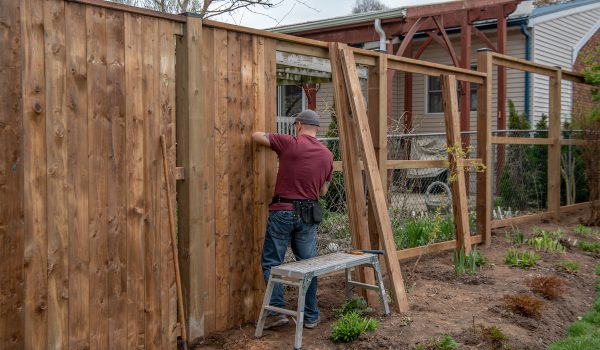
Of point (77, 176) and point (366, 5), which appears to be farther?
point (366, 5)

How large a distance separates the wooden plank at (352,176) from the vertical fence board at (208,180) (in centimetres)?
139

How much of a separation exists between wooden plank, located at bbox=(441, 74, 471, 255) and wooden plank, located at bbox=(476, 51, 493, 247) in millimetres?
944

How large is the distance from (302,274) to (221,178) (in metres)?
1.03

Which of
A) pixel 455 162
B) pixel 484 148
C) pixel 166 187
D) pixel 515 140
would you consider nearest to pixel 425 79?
pixel 515 140

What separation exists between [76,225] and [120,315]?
71 cm

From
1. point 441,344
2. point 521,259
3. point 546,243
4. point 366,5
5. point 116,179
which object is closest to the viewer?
point 116,179

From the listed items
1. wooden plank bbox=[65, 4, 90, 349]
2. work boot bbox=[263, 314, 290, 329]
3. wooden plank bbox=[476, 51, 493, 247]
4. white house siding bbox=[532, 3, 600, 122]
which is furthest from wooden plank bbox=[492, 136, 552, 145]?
wooden plank bbox=[65, 4, 90, 349]

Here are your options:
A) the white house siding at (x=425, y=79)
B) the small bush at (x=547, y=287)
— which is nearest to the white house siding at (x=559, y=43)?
the white house siding at (x=425, y=79)

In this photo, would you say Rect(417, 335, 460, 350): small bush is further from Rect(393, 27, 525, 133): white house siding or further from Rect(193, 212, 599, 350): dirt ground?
Rect(393, 27, 525, 133): white house siding

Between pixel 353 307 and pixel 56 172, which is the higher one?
pixel 56 172

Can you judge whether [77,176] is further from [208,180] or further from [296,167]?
[296,167]

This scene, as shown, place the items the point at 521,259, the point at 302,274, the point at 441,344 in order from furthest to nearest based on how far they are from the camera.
Answer: the point at 521,259, the point at 441,344, the point at 302,274

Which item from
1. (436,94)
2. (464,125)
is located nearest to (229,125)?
(464,125)

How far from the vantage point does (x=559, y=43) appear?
17.3m
